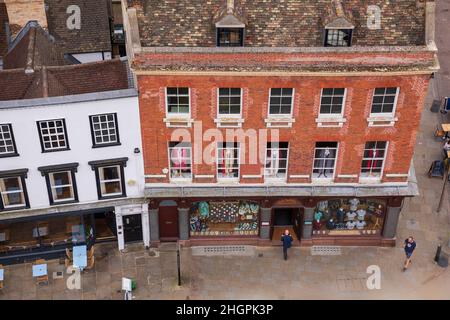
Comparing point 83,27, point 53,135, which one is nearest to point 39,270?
point 53,135

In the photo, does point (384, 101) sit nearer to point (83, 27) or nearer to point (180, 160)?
point (180, 160)

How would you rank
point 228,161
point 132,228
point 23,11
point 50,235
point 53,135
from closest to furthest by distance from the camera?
1. point 53,135
2. point 228,161
3. point 50,235
4. point 132,228
5. point 23,11

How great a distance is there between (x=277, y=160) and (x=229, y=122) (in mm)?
3688

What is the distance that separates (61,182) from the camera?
1394 inches

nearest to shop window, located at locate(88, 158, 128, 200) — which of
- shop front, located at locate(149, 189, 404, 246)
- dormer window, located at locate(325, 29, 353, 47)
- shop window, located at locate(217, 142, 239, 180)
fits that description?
shop front, located at locate(149, 189, 404, 246)

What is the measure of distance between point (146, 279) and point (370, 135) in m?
14.5

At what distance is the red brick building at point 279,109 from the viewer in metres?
32.1

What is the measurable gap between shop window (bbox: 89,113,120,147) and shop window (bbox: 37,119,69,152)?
4.80 ft

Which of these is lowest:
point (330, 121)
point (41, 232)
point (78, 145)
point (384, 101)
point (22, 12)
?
point (41, 232)

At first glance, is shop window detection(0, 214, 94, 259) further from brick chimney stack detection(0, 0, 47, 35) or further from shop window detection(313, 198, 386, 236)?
shop window detection(313, 198, 386, 236)

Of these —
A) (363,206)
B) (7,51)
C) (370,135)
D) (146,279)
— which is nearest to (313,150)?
(370,135)

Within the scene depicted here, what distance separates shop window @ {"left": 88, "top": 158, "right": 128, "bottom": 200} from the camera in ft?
115

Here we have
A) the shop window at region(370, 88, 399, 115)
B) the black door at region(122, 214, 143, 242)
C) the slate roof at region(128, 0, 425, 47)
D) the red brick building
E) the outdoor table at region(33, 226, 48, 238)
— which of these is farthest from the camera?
the black door at region(122, 214, 143, 242)

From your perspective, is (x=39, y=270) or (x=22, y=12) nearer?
(x=39, y=270)
